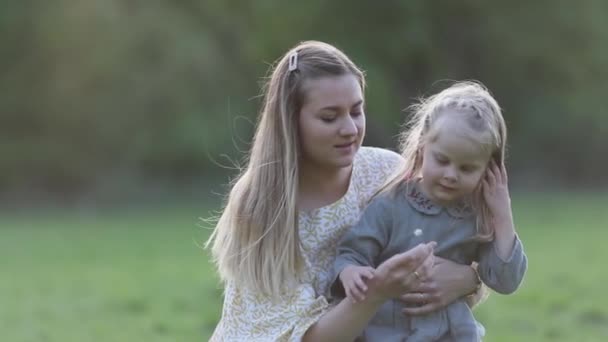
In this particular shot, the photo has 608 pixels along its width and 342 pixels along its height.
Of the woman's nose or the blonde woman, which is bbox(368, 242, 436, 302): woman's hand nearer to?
the blonde woman

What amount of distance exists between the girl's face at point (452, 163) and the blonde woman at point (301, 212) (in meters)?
0.27

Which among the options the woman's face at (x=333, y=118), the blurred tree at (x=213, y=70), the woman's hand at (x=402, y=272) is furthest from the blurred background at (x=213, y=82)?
the woman's hand at (x=402, y=272)

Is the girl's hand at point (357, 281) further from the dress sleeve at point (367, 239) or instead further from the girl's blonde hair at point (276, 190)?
the girl's blonde hair at point (276, 190)

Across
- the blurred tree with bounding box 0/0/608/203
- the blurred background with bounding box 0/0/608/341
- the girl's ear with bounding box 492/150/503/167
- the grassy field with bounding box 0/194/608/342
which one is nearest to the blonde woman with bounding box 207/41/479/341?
the girl's ear with bounding box 492/150/503/167

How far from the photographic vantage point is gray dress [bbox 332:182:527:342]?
391cm

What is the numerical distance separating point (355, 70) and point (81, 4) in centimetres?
2081

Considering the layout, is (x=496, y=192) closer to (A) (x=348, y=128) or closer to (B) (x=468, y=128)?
(B) (x=468, y=128)

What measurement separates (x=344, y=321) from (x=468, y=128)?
783mm

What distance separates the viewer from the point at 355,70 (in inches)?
162

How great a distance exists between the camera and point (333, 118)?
403 cm

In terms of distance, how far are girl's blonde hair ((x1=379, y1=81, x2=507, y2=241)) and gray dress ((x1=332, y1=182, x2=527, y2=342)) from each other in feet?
0.16

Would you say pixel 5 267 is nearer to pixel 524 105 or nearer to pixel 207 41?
pixel 207 41

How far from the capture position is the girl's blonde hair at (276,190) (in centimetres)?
405

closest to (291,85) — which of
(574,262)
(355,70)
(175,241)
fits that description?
(355,70)
